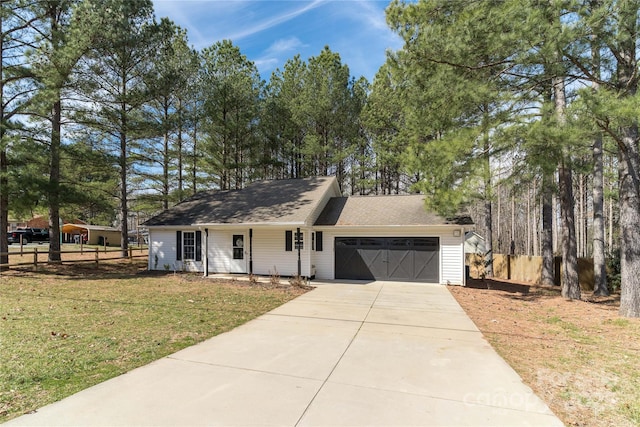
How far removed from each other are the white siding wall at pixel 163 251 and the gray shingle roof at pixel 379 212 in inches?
289

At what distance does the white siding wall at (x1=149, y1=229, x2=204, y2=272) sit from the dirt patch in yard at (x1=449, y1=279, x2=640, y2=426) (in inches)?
507

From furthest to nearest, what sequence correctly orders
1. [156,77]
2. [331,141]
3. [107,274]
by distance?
[331,141] → [156,77] → [107,274]

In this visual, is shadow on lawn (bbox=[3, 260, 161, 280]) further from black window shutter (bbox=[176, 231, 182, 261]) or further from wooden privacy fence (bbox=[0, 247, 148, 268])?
black window shutter (bbox=[176, 231, 182, 261])

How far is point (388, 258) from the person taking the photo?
43.5 feet

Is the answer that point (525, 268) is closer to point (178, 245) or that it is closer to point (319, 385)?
point (319, 385)

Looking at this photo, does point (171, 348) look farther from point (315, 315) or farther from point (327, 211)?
point (327, 211)

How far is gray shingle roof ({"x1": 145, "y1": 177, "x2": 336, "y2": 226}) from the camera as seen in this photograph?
→ 1362cm

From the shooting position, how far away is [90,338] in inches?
216

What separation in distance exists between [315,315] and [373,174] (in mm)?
17954

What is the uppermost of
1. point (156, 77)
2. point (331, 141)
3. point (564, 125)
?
point (156, 77)

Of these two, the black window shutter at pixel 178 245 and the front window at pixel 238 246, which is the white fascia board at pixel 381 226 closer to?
the front window at pixel 238 246

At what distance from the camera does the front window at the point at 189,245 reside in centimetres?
1547

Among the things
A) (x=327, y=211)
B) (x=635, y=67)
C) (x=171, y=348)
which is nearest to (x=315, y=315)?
(x=171, y=348)

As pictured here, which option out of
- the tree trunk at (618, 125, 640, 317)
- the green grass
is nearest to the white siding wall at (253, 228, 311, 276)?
the green grass
